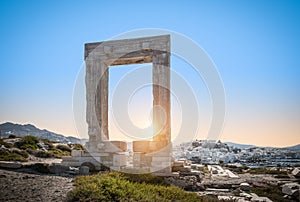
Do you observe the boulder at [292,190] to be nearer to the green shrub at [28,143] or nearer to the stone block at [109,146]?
the stone block at [109,146]

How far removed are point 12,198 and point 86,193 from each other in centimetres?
189

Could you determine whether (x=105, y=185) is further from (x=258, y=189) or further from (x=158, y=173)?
(x=258, y=189)

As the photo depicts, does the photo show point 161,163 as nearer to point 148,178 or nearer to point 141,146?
point 141,146

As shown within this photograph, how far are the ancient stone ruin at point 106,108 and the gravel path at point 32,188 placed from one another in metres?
4.06

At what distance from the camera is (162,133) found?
13539mm

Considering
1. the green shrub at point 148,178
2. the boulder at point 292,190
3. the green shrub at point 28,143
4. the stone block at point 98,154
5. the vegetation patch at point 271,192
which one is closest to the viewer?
the vegetation patch at point 271,192

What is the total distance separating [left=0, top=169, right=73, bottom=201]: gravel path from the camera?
7797mm

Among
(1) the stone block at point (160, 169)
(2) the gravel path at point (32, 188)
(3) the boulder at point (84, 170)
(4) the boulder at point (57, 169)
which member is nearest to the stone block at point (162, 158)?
(1) the stone block at point (160, 169)

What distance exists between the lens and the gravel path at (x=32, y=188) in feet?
25.6

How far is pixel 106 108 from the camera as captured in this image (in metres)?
15.2

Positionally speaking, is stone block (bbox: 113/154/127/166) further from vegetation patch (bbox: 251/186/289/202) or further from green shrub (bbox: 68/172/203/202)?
vegetation patch (bbox: 251/186/289/202)

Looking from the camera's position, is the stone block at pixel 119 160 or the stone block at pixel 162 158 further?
the stone block at pixel 119 160

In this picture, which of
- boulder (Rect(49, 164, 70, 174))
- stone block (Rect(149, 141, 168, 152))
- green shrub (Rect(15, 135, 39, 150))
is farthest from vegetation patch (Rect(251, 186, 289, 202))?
green shrub (Rect(15, 135, 39, 150))

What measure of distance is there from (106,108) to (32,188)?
274 inches
